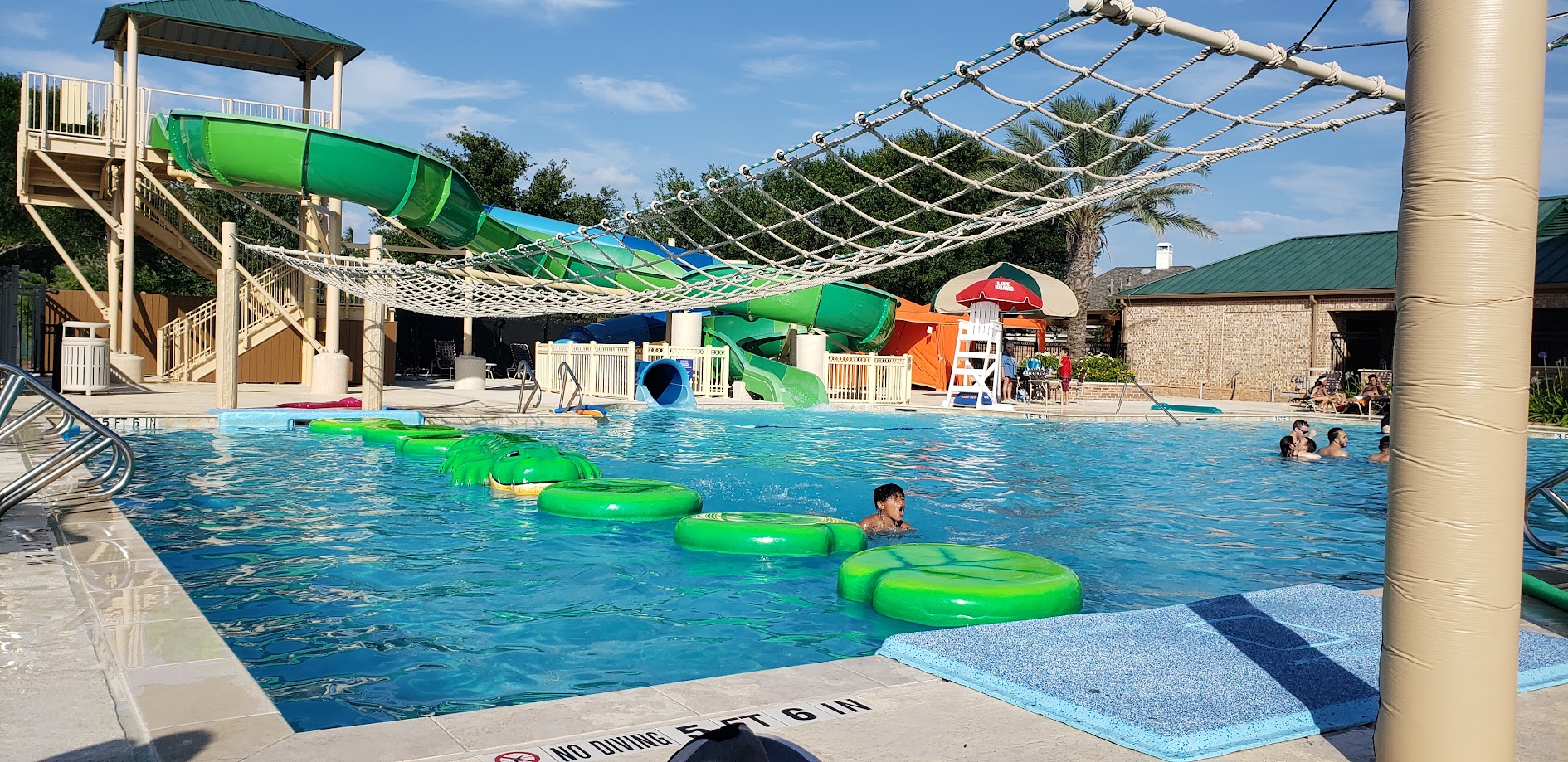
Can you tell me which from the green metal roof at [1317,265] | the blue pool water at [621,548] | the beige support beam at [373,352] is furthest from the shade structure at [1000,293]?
the beige support beam at [373,352]

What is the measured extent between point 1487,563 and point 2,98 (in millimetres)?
45223

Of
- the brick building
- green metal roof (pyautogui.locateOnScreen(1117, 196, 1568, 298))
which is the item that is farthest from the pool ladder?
the brick building

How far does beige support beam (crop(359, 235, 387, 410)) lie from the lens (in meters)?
15.3

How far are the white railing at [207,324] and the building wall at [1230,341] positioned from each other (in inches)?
763

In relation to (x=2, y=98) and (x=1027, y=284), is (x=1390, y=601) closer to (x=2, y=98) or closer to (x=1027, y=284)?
(x=1027, y=284)

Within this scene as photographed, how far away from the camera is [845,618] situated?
229 inches

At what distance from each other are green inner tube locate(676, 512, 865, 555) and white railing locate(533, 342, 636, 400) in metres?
11.9

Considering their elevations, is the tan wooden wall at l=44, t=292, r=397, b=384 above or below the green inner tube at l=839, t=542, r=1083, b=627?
above

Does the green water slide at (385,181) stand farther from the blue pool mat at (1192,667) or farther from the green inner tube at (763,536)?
the blue pool mat at (1192,667)

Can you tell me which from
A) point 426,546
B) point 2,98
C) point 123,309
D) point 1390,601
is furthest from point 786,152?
point 2,98

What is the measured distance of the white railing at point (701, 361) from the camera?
802 inches

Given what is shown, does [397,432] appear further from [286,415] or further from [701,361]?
[701,361]

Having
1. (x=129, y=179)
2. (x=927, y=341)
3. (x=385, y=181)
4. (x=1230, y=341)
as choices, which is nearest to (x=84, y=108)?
(x=129, y=179)

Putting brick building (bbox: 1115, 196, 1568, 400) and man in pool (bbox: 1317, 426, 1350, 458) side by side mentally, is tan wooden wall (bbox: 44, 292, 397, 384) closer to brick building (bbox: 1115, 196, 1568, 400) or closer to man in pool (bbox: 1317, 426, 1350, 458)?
man in pool (bbox: 1317, 426, 1350, 458)
